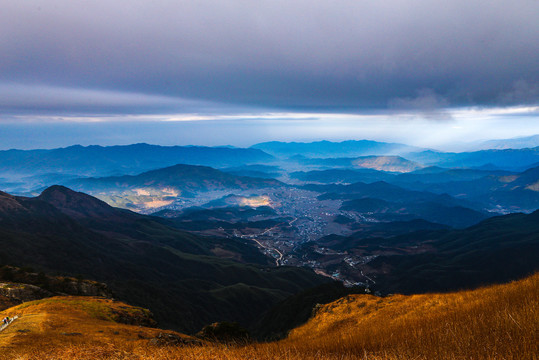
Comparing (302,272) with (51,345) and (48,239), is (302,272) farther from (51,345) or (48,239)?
(51,345)

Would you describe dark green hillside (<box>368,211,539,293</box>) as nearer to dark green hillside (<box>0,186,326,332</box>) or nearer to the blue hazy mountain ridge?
the blue hazy mountain ridge

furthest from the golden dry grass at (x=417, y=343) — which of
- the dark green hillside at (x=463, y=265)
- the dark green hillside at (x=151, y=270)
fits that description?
the dark green hillside at (x=463, y=265)

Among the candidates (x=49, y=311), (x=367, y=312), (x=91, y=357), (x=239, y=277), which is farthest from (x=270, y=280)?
(x=91, y=357)

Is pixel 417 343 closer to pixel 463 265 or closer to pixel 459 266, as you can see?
pixel 459 266

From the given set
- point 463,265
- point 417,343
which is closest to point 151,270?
point 417,343

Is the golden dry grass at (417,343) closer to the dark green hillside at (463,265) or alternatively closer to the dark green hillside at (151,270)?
the dark green hillside at (151,270)

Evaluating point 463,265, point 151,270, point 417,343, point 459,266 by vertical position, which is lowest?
point 459,266

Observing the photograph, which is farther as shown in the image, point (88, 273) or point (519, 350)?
point (88, 273)

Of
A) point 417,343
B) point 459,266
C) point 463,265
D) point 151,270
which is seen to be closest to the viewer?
point 417,343
